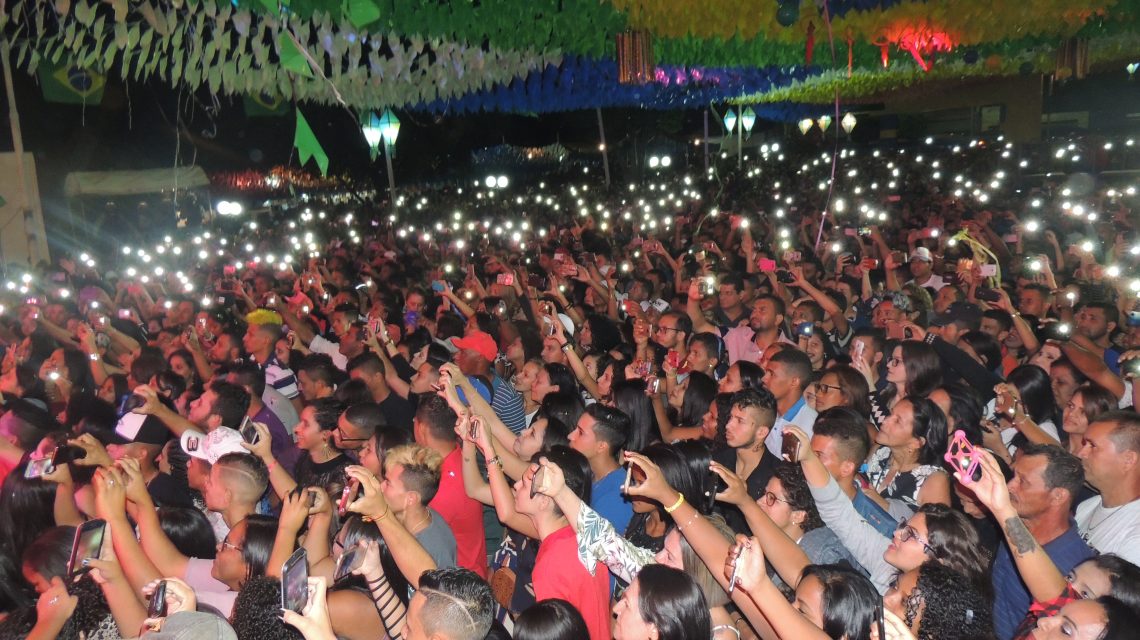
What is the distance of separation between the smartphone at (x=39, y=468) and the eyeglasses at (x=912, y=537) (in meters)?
3.62

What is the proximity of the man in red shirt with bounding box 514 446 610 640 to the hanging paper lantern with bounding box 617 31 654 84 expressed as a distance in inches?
233

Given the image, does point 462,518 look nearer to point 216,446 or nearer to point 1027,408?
point 216,446

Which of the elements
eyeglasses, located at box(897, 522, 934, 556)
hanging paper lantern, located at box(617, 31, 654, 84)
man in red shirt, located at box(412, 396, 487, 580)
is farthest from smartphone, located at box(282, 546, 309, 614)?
hanging paper lantern, located at box(617, 31, 654, 84)

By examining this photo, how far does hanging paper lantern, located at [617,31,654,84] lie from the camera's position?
8211 mm

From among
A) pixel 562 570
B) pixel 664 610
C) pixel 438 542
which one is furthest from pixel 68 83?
pixel 664 610

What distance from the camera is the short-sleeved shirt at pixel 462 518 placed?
13.2 ft

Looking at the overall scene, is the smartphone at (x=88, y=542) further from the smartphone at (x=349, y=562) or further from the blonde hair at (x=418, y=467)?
the blonde hair at (x=418, y=467)

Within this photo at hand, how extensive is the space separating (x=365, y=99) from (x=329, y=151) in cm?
1282

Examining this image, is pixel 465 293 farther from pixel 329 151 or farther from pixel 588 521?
pixel 329 151

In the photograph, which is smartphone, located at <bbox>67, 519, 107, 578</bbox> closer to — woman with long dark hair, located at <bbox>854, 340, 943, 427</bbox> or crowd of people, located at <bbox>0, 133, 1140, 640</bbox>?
crowd of people, located at <bbox>0, 133, 1140, 640</bbox>

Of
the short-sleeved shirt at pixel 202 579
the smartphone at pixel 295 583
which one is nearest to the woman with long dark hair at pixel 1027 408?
the smartphone at pixel 295 583

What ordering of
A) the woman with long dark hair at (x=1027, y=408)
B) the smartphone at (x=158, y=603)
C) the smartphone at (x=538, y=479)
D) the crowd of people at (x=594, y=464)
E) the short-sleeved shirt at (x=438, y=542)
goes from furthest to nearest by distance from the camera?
the woman with long dark hair at (x=1027, y=408)
the short-sleeved shirt at (x=438, y=542)
the smartphone at (x=538, y=479)
the crowd of people at (x=594, y=464)
the smartphone at (x=158, y=603)

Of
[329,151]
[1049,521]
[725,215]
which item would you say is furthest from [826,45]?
[329,151]

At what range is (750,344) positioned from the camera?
6.75 metres
